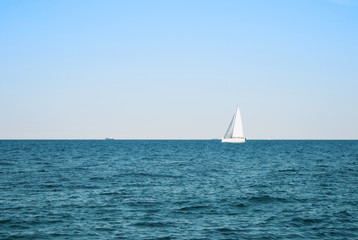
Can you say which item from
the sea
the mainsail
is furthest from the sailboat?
the sea

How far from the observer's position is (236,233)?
18.1m

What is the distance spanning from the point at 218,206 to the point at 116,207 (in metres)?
6.80

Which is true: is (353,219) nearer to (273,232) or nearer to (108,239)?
(273,232)

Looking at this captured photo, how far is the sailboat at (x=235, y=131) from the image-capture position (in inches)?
6878

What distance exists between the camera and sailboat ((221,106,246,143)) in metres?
175

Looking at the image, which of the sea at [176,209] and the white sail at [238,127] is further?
the white sail at [238,127]

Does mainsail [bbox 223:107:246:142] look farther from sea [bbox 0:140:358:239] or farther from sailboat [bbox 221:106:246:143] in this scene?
sea [bbox 0:140:358:239]

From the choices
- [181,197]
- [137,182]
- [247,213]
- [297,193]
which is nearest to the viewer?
[247,213]

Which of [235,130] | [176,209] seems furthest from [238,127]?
[176,209]

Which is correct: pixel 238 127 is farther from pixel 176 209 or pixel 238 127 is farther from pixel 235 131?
pixel 176 209

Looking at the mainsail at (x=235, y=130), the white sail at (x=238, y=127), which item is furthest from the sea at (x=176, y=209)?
the mainsail at (x=235, y=130)

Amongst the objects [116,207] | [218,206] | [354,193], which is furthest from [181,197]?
[354,193]

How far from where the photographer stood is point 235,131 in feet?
596

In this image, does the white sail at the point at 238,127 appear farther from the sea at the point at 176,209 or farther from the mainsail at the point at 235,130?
the sea at the point at 176,209
